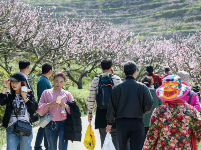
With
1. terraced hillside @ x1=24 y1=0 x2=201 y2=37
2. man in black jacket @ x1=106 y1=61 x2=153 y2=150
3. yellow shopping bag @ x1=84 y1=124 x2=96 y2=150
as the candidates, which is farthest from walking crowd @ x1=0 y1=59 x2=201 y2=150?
terraced hillside @ x1=24 y1=0 x2=201 y2=37

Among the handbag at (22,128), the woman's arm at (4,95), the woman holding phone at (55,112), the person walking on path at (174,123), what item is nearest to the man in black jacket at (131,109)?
the person walking on path at (174,123)

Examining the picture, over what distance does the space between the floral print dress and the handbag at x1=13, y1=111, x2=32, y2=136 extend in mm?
1843

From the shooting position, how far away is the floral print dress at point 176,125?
2586 millimetres

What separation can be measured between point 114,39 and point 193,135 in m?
15.9

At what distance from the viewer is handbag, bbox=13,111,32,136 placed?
3.48 m

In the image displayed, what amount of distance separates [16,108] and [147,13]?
2649 inches

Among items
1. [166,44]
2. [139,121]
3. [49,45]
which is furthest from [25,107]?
[166,44]

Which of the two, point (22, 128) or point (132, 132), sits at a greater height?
point (22, 128)

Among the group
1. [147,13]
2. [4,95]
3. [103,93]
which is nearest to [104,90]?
[103,93]

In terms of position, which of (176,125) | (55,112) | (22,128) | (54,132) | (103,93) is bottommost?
(54,132)

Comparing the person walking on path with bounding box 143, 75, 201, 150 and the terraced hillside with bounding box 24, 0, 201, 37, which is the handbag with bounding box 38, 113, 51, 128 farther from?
the terraced hillside with bounding box 24, 0, 201, 37

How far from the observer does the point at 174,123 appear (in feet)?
8.63

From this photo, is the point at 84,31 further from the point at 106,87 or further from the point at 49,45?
the point at 106,87

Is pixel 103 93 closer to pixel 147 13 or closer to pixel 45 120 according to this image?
pixel 45 120
